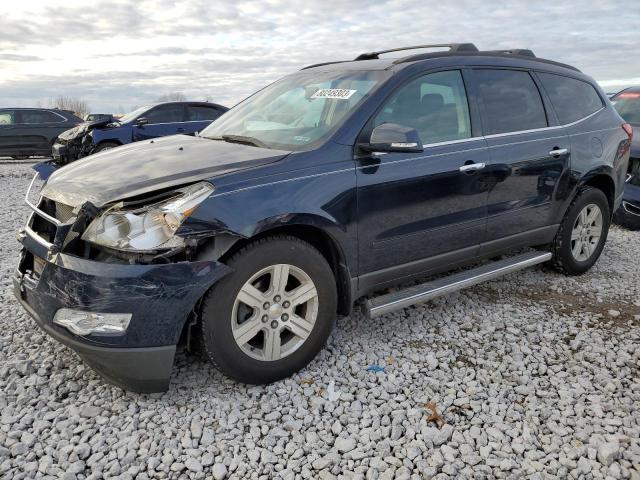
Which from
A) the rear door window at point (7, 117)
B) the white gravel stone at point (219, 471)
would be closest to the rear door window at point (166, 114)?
the rear door window at point (7, 117)

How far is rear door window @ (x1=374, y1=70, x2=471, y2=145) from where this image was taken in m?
3.40

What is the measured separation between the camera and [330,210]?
2.99 meters

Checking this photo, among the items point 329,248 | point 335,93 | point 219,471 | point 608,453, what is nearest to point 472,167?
point 335,93

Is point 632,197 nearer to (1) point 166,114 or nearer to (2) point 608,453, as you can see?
(2) point 608,453

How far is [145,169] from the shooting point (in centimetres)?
294

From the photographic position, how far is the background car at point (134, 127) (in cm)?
1041

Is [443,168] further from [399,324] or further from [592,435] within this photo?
[592,435]

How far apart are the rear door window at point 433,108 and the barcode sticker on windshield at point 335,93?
28 centimetres

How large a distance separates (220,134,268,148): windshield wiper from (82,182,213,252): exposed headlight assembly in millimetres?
843

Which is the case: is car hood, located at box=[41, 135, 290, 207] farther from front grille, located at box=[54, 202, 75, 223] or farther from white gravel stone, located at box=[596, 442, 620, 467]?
white gravel stone, located at box=[596, 442, 620, 467]

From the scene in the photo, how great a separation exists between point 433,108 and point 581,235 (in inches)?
85.9

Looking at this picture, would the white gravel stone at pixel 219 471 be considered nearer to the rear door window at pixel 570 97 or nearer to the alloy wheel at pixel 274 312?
the alloy wheel at pixel 274 312

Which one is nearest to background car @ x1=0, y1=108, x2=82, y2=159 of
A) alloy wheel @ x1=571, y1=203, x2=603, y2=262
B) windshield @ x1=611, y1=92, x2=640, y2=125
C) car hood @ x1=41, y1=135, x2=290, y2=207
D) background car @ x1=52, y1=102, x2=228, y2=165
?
background car @ x1=52, y1=102, x2=228, y2=165

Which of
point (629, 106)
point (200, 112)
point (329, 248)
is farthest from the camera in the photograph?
point (200, 112)
